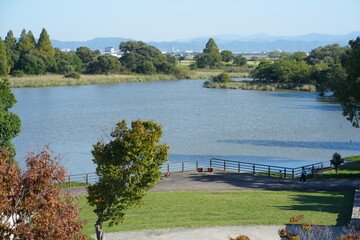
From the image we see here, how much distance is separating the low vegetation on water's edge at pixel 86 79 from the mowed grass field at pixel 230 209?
7852 centimetres

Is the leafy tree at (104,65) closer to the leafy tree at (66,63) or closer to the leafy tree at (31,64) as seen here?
the leafy tree at (66,63)

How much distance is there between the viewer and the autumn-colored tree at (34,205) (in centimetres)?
1017

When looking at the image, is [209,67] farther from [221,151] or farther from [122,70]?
[221,151]

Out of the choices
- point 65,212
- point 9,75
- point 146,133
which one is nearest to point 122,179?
point 146,133

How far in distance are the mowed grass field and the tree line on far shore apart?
79963mm

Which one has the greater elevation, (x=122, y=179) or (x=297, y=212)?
(x=122, y=179)

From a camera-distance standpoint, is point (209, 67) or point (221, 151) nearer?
point (221, 151)

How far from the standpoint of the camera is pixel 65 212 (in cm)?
1079

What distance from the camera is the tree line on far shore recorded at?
105938mm

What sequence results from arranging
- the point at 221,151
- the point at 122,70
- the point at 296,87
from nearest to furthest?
1. the point at 221,151
2. the point at 296,87
3. the point at 122,70

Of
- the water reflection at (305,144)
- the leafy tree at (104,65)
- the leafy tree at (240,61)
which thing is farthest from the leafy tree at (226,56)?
the water reflection at (305,144)

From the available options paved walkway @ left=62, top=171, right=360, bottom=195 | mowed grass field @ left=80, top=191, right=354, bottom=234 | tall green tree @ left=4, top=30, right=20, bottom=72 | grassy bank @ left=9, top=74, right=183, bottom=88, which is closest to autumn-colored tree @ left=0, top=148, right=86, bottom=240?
mowed grass field @ left=80, top=191, right=354, bottom=234

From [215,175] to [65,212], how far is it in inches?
754

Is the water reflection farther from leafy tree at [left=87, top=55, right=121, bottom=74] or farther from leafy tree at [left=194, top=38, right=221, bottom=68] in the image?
leafy tree at [left=194, top=38, right=221, bottom=68]
